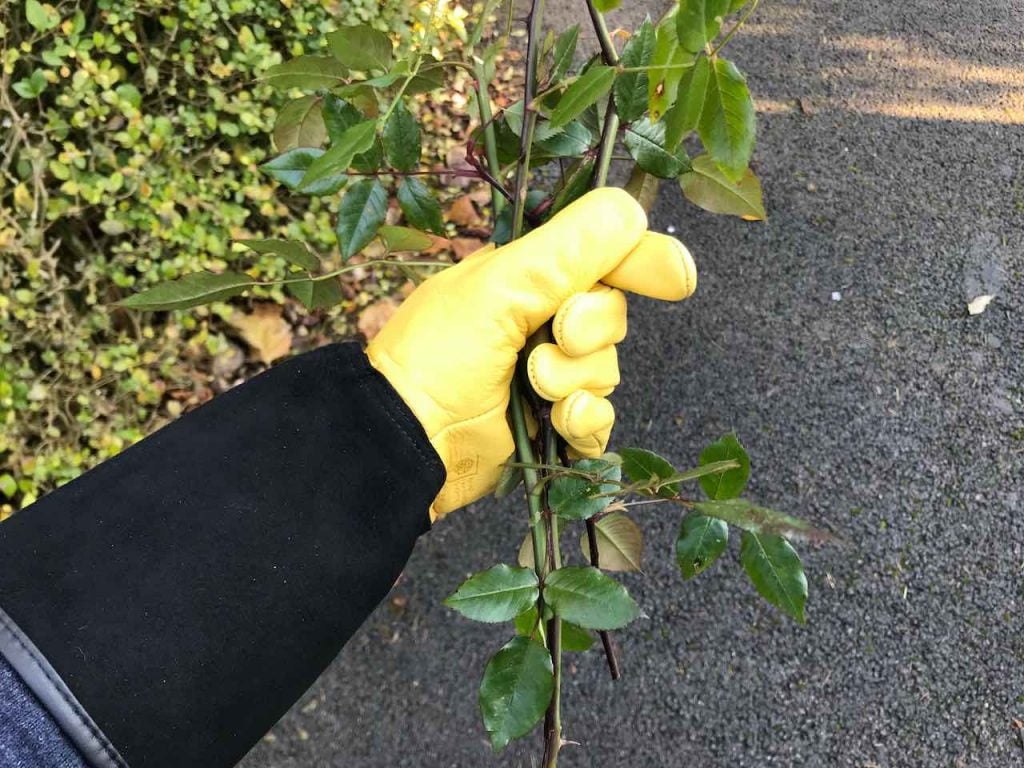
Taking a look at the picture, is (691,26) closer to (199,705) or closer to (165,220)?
(199,705)

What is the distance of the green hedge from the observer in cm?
158

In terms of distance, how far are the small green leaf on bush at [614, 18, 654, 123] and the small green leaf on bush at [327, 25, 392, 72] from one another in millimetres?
254

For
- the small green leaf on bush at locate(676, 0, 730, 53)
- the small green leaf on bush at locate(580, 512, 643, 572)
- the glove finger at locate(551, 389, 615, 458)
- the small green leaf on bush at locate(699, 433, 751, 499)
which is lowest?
the small green leaf on bush at locate(580, 512, 643, 572)

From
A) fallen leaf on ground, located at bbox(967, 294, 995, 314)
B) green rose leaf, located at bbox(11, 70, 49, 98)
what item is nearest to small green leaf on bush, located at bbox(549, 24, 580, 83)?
green rose leaf, located at bbox(11, 70, 49, 98)

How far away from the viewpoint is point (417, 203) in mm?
889

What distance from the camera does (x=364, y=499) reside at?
0.88m

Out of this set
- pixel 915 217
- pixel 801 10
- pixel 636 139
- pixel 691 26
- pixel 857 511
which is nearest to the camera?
pixel 691 26

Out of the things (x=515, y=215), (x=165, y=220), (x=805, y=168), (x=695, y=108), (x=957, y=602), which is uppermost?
(x=695, y=108)

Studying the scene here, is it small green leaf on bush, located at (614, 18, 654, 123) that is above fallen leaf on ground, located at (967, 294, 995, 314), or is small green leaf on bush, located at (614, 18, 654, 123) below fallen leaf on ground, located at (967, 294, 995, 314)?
above

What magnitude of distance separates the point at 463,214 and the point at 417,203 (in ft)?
3.84

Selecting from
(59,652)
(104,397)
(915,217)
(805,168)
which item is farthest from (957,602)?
(104,397)

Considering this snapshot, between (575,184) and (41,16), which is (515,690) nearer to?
(575,184)

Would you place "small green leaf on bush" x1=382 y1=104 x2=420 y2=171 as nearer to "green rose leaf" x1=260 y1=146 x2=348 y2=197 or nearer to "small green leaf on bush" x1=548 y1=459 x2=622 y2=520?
"green rose leaf" x1=260 y1=146 x2=348 y2=197

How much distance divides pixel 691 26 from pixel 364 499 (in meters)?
0.63
